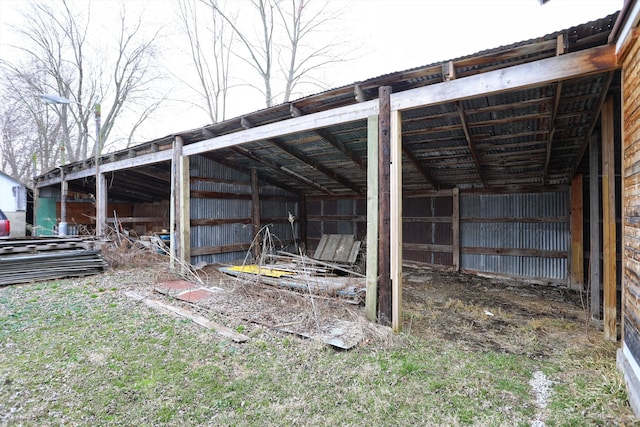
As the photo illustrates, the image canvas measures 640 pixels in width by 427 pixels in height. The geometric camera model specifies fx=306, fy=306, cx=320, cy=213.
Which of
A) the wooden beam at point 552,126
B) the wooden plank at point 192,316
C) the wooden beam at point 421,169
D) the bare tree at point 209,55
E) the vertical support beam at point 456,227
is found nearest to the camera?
the wooden beam at point 552,126

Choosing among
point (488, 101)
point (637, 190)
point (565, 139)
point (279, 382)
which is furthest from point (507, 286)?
point (279, 382)

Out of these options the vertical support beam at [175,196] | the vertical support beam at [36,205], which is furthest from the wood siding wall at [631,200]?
the vertical support beam at [36,205]

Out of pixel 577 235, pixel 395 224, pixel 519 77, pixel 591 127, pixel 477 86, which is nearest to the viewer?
pixel 519 77

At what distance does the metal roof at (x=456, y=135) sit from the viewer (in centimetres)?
318

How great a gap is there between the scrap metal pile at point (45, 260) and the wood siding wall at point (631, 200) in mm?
8526

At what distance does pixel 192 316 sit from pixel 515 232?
22.0 feet

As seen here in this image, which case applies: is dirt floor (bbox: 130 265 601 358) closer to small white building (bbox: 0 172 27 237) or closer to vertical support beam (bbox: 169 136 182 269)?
vertical support beam (bbox: 169 136 182 269)

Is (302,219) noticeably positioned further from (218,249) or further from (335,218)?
(218,249)

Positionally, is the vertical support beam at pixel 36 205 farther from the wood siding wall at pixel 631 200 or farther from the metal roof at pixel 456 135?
the wood siding wall at pixel 631 200

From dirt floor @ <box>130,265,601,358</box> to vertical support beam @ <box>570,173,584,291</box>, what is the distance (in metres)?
0.34

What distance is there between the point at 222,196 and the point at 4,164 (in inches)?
678

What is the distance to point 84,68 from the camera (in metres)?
16.6

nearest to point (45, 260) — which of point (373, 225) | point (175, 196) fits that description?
point (175, 196)

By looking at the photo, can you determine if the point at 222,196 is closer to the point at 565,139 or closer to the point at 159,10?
the point at 565,139
